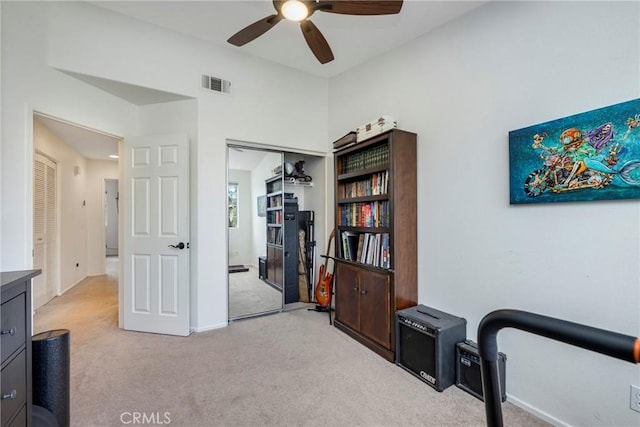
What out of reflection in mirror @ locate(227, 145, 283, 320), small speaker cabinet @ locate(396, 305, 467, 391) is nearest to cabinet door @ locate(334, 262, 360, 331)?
small speaker cabinet @ locate(396, 305, 467, 391)

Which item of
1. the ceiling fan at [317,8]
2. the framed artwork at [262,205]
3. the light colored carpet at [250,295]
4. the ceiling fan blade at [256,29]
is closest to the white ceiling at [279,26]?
the ceiling fan blade at [256,29]

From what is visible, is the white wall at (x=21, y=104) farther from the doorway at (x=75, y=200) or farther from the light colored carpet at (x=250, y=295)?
the light colored carpet at (x=250, y=295)

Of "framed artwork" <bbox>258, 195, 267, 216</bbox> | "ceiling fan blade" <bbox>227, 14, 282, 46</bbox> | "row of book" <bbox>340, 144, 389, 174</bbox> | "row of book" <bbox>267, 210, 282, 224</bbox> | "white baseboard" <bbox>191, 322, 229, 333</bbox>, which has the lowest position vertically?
"white baseboard" <bbox>191, 322, 229, 333</bbox>

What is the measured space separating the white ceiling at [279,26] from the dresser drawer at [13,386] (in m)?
2.25

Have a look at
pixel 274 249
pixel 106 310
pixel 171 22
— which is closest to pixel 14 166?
pixel 171 22

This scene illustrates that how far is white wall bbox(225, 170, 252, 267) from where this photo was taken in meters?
3.38

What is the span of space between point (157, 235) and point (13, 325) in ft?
6.26

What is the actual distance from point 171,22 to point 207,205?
1.80 meters

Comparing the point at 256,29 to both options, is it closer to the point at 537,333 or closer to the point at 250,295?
the point at 537,333

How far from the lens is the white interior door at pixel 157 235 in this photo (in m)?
2.93

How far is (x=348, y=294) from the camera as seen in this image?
2.92 m

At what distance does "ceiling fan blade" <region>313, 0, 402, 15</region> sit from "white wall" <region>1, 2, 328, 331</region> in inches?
65.9

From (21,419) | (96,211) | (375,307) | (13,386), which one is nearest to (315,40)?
(375,307)

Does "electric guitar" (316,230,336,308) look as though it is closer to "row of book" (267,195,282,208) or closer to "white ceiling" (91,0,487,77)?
"row of book" (267,195,282,208)
